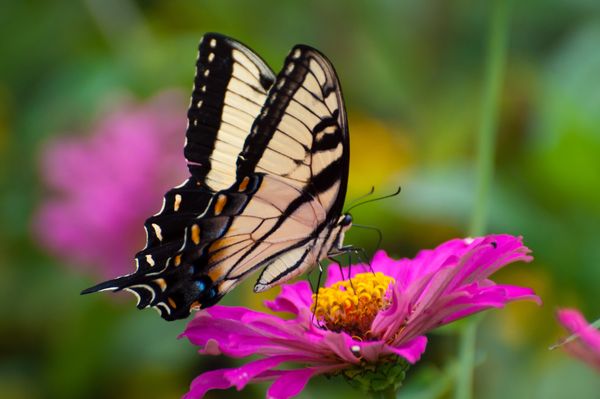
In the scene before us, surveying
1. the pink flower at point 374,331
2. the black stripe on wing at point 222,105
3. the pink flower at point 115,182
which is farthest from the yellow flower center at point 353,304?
the pink flower at point 115,182

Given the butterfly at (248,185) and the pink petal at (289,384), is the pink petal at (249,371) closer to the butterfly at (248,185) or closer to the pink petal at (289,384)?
the pink petal at (289,384)

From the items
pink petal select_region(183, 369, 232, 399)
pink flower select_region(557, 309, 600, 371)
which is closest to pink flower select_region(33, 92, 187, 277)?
pink petal select_region(183, 369, 232, 399)

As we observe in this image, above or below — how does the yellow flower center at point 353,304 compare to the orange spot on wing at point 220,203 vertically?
below

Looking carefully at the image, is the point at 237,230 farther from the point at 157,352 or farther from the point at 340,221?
the point at 157,352

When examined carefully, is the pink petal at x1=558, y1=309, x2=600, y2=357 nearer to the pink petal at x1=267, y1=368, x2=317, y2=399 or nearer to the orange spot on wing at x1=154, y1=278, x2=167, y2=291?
the pink petal at x1=267, y1=368, x2=317, y2=399

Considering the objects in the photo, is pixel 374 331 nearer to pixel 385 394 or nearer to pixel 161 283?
pixel 385 394

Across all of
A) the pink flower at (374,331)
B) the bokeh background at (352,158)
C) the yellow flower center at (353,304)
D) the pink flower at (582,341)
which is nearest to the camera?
the pink flower at (582,341)

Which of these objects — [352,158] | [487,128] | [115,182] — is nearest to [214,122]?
[487,128]
